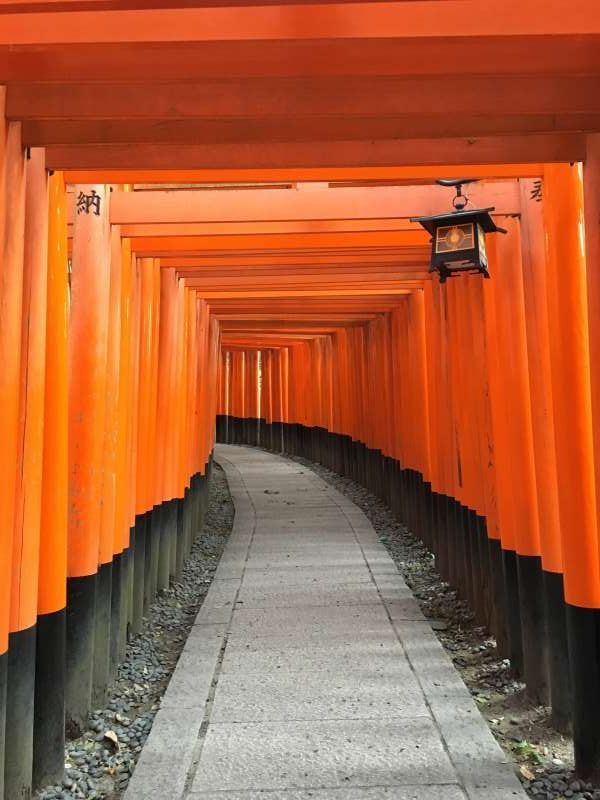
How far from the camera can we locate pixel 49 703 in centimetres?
295

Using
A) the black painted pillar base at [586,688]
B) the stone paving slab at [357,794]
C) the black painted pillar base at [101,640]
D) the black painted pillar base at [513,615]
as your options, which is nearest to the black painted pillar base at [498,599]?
the black painted pillar base at [513,615]

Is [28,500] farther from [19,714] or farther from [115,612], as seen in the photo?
[115,612]

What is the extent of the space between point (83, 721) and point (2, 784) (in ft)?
3.62

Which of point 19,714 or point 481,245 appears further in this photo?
point 481,245

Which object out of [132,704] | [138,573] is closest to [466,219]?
[132,704]

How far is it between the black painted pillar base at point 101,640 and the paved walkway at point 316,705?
413mm

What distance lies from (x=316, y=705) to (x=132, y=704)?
45.6 inches

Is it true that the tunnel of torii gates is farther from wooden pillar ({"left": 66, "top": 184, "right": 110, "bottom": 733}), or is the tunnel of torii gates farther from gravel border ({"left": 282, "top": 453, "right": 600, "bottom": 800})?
gravel border ({"left": 282, "top": 453, "right": 600, "bottom": 800})

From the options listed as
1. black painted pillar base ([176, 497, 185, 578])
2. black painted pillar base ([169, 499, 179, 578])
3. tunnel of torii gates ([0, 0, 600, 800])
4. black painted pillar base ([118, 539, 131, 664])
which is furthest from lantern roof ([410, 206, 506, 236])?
black painted pillar base ([176, 497, 185, 578])

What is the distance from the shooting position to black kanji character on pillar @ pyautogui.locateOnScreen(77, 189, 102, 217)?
3.71 metres

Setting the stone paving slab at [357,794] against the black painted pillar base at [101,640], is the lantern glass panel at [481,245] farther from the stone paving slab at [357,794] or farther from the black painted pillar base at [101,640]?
the black painted pillar base at [101,640]

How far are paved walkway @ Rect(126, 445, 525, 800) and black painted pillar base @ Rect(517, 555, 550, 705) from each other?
0.40 m

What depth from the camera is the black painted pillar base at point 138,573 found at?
502cm

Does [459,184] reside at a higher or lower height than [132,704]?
higher
